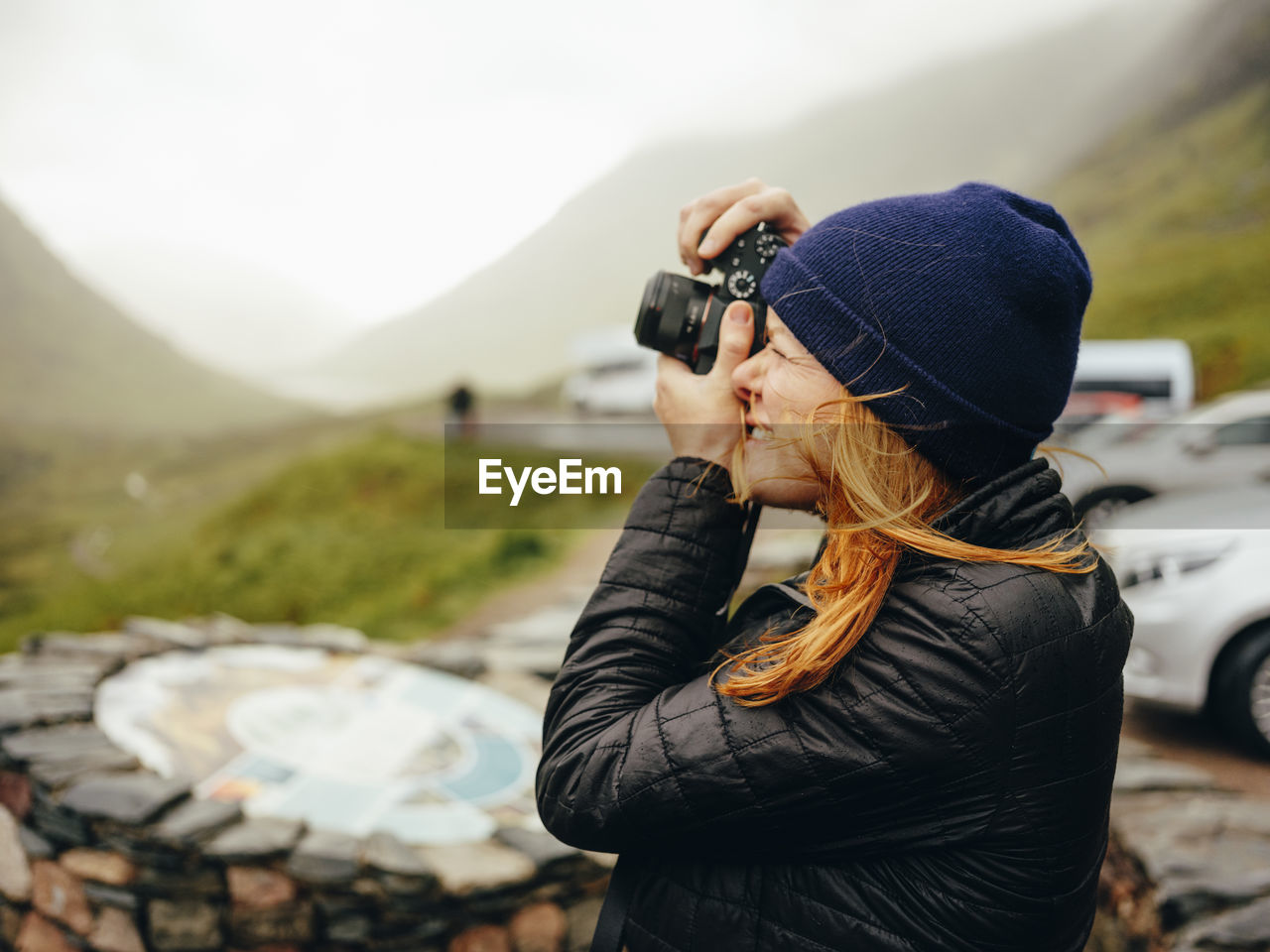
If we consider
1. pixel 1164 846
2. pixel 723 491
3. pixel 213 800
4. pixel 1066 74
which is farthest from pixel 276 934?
pixel 1066 74

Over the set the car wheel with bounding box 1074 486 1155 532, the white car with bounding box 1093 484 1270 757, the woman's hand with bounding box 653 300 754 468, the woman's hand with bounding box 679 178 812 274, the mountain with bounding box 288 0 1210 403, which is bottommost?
the car wheel with bounding box 1074 486 1155 532

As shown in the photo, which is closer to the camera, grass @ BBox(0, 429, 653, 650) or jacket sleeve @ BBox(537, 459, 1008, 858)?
jacket sleeve @ BBox(537, 459, 1008, 858)

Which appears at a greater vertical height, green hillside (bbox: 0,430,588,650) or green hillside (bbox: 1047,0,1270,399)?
green hillside (bbox: 1047,0,1270,399)

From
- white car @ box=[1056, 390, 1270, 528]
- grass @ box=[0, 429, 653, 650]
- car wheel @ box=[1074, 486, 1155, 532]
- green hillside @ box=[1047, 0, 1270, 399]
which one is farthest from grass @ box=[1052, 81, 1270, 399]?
grass @ box=[0, 429, 653, 650]

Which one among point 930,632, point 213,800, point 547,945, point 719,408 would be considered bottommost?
point 547,945

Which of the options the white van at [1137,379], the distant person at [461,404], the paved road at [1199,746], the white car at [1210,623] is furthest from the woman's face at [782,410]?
the distant person at [461,404]

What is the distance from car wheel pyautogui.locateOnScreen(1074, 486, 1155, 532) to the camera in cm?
741

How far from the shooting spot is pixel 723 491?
1.09 meters

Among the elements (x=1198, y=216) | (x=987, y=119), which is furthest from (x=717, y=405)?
(x=987, y=119)

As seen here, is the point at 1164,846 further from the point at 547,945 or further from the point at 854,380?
the point at 854,380

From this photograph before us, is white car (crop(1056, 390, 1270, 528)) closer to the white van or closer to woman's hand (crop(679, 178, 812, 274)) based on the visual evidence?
the white van

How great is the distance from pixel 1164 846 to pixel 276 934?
3.08 metres

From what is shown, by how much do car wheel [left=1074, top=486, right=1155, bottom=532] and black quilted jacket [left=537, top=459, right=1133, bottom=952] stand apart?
7415mm

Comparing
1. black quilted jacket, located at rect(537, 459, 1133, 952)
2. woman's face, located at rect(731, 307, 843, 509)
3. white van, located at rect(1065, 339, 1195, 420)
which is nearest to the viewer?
black quilted jacket, located at rect(537, 459, 1133, 952)
